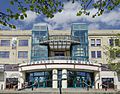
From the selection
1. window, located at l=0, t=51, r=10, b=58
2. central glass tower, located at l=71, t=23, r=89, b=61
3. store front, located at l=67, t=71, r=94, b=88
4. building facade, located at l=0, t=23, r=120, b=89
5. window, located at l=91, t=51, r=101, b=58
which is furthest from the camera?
window, located at l=0, t=51, r=10, b=58

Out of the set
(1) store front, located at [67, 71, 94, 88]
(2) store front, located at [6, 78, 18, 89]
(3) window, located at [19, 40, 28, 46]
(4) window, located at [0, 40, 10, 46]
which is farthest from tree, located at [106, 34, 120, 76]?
(4) window, located at [0, 40, 10, 46]

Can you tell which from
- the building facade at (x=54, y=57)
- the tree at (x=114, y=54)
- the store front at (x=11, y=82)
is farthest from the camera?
the store front at (x=11, y=82)

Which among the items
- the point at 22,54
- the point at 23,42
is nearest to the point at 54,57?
the point at 22,54

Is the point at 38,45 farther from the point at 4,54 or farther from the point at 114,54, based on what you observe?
the point at 114,54

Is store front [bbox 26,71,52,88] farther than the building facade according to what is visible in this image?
Yes

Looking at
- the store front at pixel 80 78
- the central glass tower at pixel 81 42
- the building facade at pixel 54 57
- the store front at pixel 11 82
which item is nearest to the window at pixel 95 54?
the building facade at pixel 54 57

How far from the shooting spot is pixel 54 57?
35.3m

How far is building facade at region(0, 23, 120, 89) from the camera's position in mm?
33781

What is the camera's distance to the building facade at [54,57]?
33.8 metres

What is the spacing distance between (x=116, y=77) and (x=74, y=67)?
9.83 m

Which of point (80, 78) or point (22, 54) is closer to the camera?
Result: point (80, 78)

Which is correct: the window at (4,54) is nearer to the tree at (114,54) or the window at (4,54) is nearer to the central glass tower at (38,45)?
the central glass tower at (38,45)

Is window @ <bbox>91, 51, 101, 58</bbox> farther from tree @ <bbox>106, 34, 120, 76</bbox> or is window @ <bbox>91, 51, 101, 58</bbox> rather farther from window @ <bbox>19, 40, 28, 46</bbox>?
tree @ <bbox>106, 34, 120, 76</bbox>

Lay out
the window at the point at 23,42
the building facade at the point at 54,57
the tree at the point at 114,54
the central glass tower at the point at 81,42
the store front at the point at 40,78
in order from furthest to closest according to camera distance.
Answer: the window at the point at 23,42, the central glass tower at the point at 81,42, the store front at the point at 40,78, the building facade at the point at 54,57, the tree at the point at 114,54
